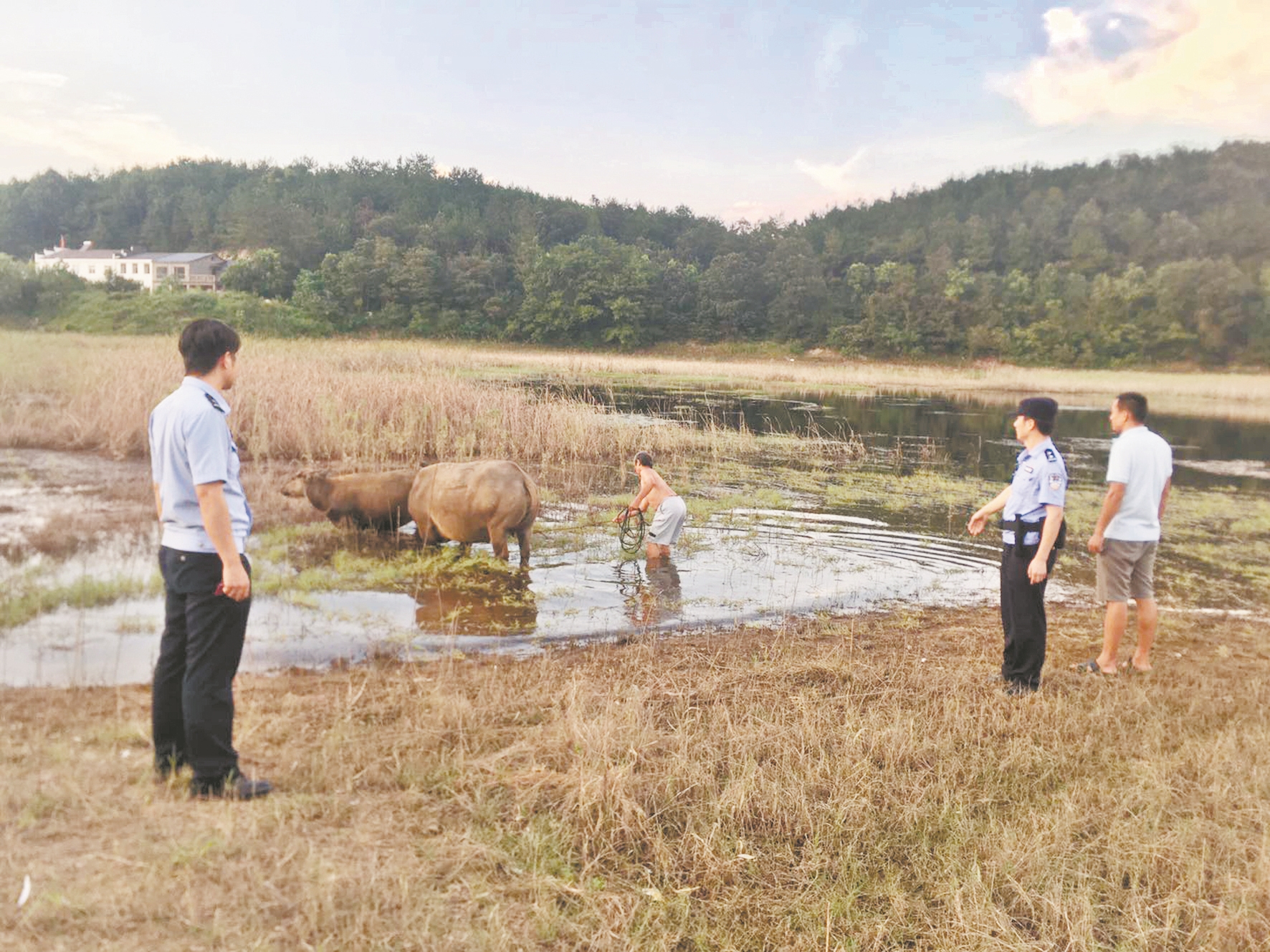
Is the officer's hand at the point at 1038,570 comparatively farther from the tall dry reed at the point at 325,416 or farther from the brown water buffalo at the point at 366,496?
the tall dry reed at the point at 325,416

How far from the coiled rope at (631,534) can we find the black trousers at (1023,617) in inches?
188

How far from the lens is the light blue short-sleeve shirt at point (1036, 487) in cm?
648

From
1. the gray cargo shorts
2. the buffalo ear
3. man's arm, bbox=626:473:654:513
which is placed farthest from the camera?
the buffalo ear

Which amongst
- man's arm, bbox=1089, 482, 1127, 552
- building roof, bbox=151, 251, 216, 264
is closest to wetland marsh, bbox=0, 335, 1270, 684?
man's arm, bbox=1089, 482, 1127, 552

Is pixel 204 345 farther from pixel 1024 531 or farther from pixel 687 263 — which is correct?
pixel 687 263

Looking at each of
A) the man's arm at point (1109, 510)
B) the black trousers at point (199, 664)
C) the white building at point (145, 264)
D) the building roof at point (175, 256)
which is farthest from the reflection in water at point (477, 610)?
the building roof at point (175, 256)

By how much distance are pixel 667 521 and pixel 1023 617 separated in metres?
5.04

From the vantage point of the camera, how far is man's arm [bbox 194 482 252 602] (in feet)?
13.3

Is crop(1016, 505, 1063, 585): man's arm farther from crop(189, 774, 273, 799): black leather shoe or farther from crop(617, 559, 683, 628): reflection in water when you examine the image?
crop(189, 774, 273, 799): black leather shoe

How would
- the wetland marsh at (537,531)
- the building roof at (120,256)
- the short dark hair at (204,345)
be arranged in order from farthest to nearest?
the building roof at (120,256)
the wetland marsh at (537,531)
the short dark hair at (204,345)

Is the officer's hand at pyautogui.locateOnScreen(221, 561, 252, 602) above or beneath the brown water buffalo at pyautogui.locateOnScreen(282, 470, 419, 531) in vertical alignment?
above

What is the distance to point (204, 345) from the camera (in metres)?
4.22

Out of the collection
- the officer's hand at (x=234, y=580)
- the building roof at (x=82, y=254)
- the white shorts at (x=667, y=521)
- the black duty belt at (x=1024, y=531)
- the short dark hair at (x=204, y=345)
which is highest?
the building roof at (x=82, y=254)

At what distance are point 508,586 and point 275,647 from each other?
110 inches
